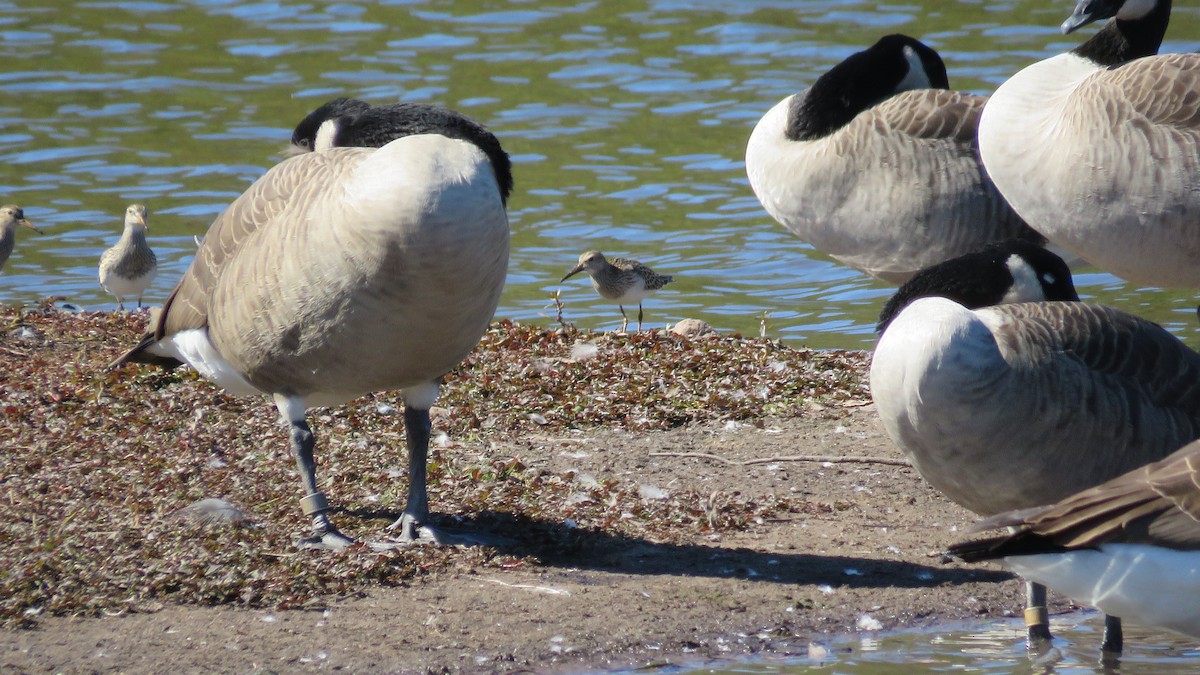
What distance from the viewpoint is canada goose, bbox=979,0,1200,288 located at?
690cm

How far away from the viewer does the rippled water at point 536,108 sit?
40.1 ft

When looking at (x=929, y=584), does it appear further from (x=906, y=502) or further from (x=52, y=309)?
(x=52, y=309)

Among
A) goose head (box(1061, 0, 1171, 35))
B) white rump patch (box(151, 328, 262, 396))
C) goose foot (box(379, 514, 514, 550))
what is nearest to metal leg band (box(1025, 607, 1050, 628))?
goose foot (box(379, 514, 514, 550))

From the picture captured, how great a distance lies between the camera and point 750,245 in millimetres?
12938

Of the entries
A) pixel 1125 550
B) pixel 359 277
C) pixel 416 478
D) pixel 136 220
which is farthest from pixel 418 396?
pixel 136 220

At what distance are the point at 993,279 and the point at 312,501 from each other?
2730 mm

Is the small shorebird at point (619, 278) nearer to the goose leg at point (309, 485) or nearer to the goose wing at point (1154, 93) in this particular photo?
the goose wing at point (1154, 93)

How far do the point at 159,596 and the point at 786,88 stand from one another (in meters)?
11.8

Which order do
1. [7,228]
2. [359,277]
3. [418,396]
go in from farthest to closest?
[7,228]
[418,396]
[359,277]

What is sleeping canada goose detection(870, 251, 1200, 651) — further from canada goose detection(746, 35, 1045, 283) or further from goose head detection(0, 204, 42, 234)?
goose head detection(0, 204, 42, 234)

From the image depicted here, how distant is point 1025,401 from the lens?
5.03m

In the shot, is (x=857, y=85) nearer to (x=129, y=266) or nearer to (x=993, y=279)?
(x=993, y=279)

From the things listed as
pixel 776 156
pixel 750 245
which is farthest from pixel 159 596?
pixel 750 245

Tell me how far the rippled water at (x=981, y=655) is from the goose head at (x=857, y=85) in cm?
371
